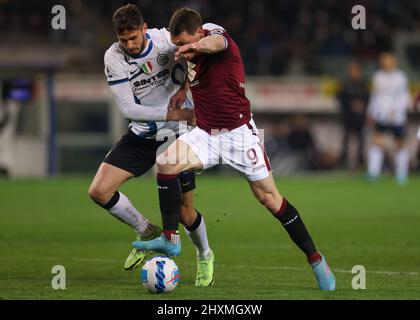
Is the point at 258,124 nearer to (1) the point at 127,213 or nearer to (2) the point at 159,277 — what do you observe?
(1) the point at 127,213

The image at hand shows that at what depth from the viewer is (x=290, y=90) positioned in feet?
85.1

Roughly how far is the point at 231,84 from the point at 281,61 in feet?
62.6

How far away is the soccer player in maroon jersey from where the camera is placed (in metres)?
8.45

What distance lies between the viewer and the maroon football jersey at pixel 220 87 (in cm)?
866

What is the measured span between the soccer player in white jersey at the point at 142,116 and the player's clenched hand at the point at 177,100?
0.07 metres

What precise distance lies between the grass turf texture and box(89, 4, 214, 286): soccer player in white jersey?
1.52 feet

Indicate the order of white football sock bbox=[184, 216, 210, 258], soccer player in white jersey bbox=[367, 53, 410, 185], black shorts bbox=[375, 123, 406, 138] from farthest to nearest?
black shorts bbox=[375, 123, 406, 138]
soccer player in white jersey bbox=[367, 53, 410, 185]
white football sock bbox=[184, 216, 210, 258]

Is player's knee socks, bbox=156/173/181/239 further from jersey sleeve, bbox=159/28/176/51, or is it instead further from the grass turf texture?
jersey sleeve, bbox=159/28/176/51

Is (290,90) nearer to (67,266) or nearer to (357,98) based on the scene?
(357,98)

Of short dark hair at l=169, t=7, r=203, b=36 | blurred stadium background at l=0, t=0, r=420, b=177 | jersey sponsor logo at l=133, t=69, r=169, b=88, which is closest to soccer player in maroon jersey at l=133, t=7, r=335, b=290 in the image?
short dark hair at l=169, t=7, r=203, b=36

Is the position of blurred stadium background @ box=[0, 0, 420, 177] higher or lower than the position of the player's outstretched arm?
lower

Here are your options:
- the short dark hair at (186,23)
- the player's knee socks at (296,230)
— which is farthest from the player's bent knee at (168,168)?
the short dark hair at (186,23)

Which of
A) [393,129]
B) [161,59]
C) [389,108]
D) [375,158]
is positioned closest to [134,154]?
[161,59]
